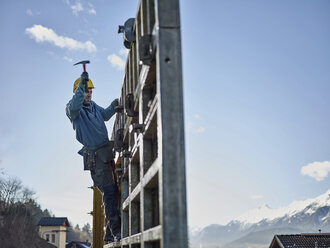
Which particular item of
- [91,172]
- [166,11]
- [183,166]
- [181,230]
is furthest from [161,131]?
[91,172]

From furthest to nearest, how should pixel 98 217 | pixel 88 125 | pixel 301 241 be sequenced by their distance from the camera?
1. pixel 301 241
2. pixel 98 217
3. pixel 88 125

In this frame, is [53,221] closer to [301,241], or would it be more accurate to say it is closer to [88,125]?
[301,241]

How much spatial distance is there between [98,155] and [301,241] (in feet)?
125

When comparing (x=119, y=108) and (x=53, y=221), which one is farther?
(x=53, y=221)

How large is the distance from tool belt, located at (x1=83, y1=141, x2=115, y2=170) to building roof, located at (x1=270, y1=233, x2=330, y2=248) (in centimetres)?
3563

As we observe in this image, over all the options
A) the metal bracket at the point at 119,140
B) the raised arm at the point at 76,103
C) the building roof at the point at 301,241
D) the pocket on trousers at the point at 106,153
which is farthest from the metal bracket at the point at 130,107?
the building roof at the point at 301,241

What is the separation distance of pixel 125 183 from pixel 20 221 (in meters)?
57.9

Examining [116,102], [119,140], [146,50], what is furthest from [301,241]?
[146,50]

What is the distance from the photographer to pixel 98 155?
5910mm

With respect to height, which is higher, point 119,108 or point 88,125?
point 119,108

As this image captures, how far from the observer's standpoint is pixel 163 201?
2580mm

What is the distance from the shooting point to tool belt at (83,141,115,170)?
5.85 m

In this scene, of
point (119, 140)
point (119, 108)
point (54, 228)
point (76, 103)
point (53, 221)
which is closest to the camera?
point (119, 140)

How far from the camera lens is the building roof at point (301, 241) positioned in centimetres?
3928
